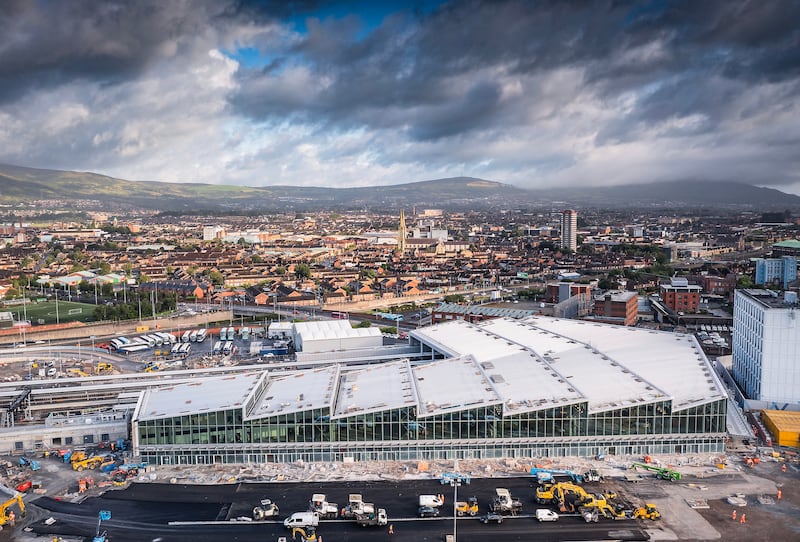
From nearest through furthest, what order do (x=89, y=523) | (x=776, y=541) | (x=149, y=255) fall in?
1. (x=776, y=541)
2. (x=89, y=523)
3. (x=149, y=255)

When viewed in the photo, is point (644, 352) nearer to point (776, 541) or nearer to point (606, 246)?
point (776, 541)

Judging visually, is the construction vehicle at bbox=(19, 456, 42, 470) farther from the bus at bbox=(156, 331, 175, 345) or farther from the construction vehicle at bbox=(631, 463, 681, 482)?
the construction vehicle at bbox=(631, 463, 681, 482)

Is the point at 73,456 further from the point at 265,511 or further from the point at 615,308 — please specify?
the point at 615,308

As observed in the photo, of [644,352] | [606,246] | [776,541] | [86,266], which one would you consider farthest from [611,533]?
[606,246]

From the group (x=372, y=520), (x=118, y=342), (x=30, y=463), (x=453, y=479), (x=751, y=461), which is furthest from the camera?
(x=118, y=342)

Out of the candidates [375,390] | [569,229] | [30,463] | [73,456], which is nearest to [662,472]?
[375,390]
